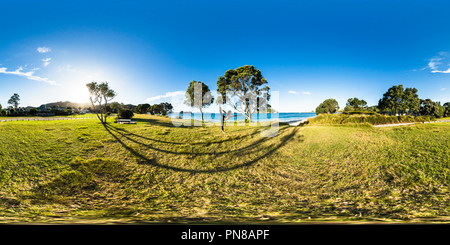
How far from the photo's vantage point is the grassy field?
2623 millimetres

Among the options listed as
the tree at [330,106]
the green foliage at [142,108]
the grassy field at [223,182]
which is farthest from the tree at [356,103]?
the green foliage at [142,108]

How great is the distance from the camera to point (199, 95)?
23734mm

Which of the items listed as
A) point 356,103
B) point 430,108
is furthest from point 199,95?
point 356,103

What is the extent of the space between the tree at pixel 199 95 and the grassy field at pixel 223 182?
16641 mm

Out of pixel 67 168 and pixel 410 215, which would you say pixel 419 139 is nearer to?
pixel 410 215

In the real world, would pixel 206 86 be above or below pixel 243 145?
above

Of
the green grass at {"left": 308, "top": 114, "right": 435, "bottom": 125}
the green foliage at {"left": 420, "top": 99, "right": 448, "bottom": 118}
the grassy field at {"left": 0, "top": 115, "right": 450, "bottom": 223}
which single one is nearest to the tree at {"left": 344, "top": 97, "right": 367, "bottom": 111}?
the green foliage at {"left": 420, "top": 99, "right": 448, "bottom": 118}

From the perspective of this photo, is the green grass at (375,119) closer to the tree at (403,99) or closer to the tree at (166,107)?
the tree at (403,99)

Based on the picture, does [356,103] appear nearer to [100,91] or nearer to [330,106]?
[330,106]

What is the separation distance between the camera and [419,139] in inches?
279

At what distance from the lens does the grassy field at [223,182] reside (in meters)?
2.62

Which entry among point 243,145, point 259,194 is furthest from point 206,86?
point 259,194

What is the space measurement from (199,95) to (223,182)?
2099 cm
